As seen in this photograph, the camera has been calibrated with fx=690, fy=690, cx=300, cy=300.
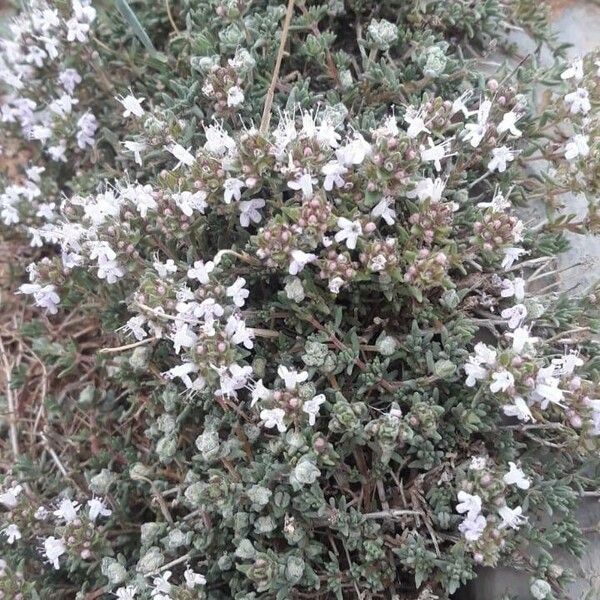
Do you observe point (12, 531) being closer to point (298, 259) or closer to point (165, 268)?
point (165, 268)

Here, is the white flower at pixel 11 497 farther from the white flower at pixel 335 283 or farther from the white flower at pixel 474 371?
the white flower at pixel 474 371

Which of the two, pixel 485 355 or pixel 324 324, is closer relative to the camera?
pixel 485 355

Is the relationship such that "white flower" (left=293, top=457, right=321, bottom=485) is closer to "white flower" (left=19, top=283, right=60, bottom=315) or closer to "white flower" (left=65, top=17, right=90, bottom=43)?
"white flower" (left=19, top=283, right=60, bottom=315)

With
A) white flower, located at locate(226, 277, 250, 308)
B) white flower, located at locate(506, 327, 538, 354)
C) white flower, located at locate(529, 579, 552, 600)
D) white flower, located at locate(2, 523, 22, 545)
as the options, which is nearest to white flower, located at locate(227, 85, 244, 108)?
white flower, located at locate(226, 277, 250, 308)

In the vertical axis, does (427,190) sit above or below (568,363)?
above

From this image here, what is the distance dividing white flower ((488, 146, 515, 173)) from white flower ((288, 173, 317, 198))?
69cm

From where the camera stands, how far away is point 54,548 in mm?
2383

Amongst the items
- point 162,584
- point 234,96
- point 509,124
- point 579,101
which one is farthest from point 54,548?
point 579,101

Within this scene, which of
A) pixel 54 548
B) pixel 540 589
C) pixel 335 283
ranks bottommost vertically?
pixel 54 548

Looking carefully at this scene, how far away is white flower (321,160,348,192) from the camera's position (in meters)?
2.14


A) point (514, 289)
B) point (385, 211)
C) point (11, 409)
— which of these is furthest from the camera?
point (11, 409)

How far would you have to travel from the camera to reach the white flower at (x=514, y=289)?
229 centimetres

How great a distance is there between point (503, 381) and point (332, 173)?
812 mm

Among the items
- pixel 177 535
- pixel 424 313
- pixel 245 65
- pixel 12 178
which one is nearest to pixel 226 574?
pixel 177 535
